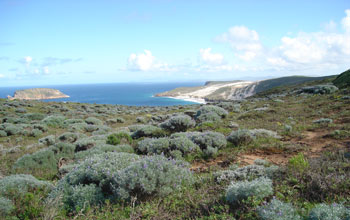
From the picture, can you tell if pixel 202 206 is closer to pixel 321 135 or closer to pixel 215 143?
pixel 215 143

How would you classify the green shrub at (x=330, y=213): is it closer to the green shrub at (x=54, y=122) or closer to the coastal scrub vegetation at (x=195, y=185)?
the coastal scrub vegetation at (x=195, y=185)

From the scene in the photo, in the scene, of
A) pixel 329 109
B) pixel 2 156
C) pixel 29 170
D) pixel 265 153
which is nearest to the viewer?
pixel 265 153

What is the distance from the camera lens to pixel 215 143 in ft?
22.6

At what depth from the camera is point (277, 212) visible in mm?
2652

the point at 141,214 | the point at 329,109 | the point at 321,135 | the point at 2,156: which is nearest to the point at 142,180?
the point at 141,214

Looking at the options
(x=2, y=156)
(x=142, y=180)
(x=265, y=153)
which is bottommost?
(x=2, y=156)

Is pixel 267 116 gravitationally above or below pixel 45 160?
above

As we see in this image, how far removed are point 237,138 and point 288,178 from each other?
11.2 ft

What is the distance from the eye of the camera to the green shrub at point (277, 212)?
256 centimetres

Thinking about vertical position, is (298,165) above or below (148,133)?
above

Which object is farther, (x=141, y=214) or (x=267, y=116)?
(x=267, y=116)

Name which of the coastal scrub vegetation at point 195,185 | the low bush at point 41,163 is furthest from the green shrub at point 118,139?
the coastal scrub vegetation at point 195,185

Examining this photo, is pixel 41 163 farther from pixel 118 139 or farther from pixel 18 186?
pixel 18 186

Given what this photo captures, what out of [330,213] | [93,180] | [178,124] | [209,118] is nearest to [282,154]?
[330,213]
